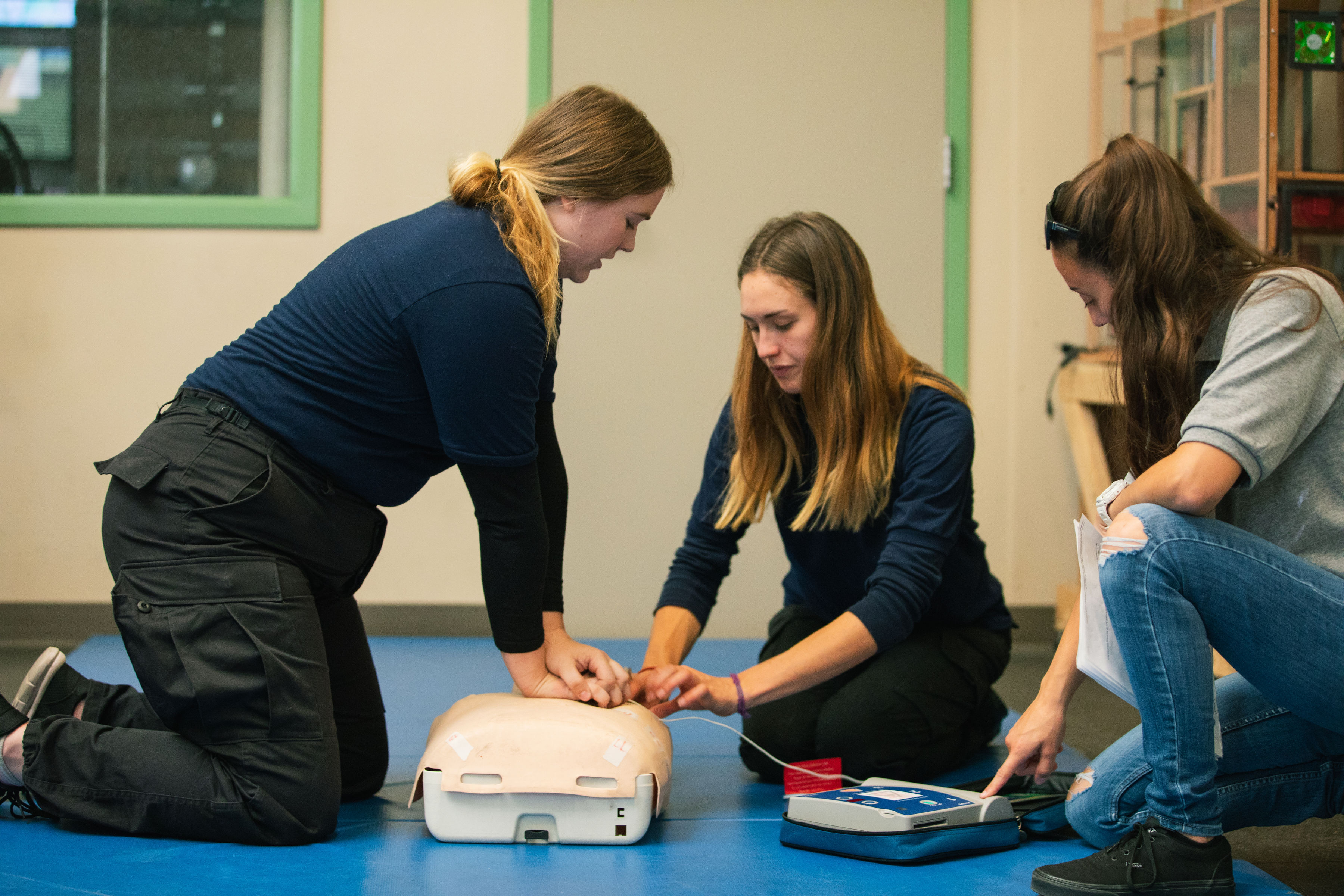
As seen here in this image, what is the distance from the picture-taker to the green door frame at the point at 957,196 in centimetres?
324

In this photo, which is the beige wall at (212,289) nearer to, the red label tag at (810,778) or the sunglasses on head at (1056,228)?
the red label tag at (810,778)

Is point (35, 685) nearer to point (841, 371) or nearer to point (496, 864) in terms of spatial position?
point (496, 864)

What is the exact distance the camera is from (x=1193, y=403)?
1320 millimetres

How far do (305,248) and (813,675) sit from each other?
216 centimetres

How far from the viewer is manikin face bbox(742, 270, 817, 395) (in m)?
1.74

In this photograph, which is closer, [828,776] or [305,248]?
[828,776]

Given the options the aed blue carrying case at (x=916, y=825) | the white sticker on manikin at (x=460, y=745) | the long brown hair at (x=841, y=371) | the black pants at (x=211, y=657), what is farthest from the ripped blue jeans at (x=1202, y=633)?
the black pants at (x=211, y=657)

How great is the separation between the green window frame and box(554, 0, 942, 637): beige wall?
77cm

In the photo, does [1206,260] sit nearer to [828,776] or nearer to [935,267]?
[828,776]

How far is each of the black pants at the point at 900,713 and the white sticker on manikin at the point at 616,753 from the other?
452 mm

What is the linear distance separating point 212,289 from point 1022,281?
231 centimetres

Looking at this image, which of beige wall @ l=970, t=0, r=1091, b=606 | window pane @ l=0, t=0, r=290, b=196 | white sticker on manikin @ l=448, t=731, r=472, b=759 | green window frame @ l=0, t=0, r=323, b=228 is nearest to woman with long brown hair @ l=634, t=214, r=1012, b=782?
white sticker on manikin @ l=448, t=731, r=472, b=759

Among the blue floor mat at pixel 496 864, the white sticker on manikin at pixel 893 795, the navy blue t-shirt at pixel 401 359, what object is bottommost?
the blue floor mat at pixel 496 864

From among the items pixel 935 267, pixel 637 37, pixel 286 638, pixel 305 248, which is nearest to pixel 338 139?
pixel 305 248
